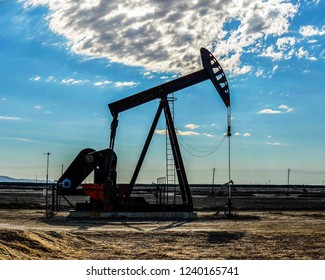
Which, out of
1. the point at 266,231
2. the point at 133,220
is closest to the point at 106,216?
the point at 133,220

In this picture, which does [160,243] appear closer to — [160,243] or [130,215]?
[160,243]

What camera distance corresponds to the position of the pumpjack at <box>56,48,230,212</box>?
21391 millimetres

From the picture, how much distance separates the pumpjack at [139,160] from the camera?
21391 mm

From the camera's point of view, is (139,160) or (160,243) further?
(139,160)

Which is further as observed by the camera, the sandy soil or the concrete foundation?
the concrete foundation

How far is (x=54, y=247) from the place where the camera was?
11883 millimetres

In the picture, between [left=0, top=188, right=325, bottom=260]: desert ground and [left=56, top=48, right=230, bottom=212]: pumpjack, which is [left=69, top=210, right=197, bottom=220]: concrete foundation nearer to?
[left=56, top=48, right=230, bottom=212]: pumpjack

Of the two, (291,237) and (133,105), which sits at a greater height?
(133,105)

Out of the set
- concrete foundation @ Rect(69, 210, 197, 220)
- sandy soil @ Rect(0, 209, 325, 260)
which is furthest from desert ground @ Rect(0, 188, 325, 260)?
concrete foundation @ Rect(69, 210, 197, 220)

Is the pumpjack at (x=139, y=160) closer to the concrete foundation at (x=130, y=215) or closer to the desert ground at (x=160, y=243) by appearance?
the concrete foundation at (x=130, y=215)

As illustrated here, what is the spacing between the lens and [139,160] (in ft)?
71.6

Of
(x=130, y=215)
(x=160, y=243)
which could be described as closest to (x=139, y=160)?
(x=130, y=215)
